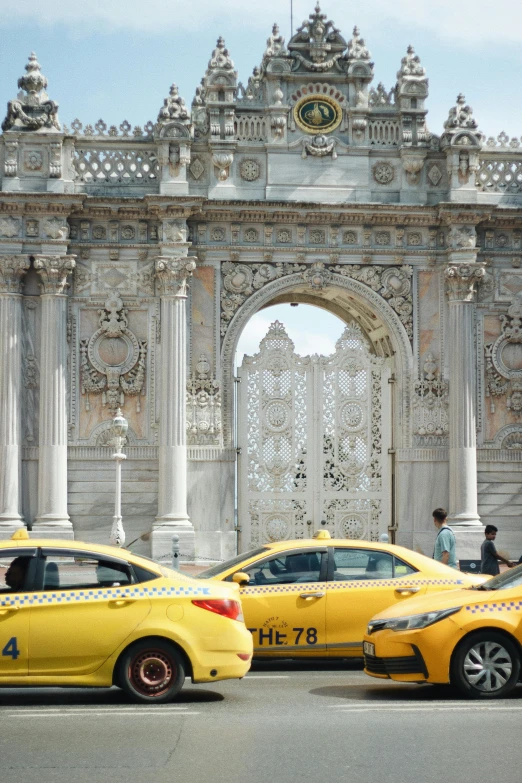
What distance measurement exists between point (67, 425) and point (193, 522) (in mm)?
3196

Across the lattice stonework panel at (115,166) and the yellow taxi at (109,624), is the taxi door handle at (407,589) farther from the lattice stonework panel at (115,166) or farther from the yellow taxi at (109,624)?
the lattice stonework panel at (115,166)

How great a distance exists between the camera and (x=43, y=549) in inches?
470

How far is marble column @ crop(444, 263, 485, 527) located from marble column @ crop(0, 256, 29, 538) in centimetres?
871

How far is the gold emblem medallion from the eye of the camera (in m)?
26.8

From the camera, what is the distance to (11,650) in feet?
37.8

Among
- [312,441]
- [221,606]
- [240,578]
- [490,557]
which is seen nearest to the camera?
[221,606]

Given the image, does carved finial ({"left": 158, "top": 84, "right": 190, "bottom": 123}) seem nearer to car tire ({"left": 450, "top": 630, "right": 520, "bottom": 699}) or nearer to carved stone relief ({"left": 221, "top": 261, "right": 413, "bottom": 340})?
carved stone relief ({"left": 221, "top": 261, "right": 413, "bottom": 340})

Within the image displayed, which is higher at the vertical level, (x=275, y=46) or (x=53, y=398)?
(x=275, y=46)

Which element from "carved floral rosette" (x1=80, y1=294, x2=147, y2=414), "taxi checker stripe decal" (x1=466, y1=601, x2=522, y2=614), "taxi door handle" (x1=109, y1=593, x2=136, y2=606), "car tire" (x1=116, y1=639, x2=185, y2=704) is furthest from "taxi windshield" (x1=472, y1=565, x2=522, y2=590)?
"carved floral rosette" (x1=80, y1=294, x2=147, y2=414)

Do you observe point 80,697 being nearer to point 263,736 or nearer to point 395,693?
point 263,736

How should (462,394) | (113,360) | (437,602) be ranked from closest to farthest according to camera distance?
(437,602), (113,360), (462,394)

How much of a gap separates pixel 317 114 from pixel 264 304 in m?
4.13

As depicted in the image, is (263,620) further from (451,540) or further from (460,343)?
(460,343)

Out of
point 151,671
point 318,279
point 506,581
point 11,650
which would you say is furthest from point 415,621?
point 318,279
